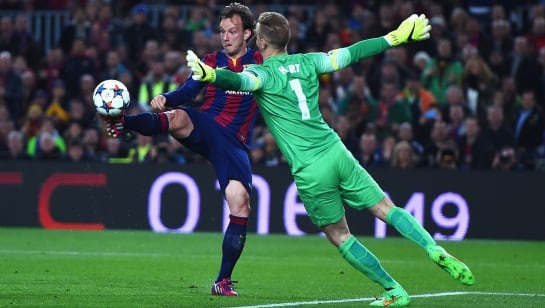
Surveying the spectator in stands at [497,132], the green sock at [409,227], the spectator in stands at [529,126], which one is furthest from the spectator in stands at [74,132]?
the green sock at [409,227]

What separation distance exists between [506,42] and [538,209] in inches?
159

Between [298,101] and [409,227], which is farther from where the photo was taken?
[298,101]

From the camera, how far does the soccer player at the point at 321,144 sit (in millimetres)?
8617

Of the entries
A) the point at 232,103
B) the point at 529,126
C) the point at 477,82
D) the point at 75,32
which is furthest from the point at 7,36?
the point at 232,103

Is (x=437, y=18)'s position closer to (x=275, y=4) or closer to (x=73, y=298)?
(x=275, y=4)

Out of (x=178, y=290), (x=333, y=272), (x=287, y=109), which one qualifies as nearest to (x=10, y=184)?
(x=333, y=272)

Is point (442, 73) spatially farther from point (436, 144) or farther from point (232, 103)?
point (232, 103)

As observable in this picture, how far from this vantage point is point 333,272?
41.0 feet

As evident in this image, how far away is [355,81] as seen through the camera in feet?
66.0

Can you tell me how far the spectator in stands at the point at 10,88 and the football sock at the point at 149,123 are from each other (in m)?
12.0

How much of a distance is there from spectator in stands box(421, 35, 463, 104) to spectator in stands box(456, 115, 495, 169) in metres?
1.34

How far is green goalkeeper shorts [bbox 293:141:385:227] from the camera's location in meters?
8.61

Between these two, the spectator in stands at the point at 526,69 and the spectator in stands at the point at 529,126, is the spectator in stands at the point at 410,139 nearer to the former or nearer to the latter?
the spectator in stands at the point at 529,126

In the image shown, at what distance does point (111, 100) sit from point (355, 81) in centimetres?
1094
